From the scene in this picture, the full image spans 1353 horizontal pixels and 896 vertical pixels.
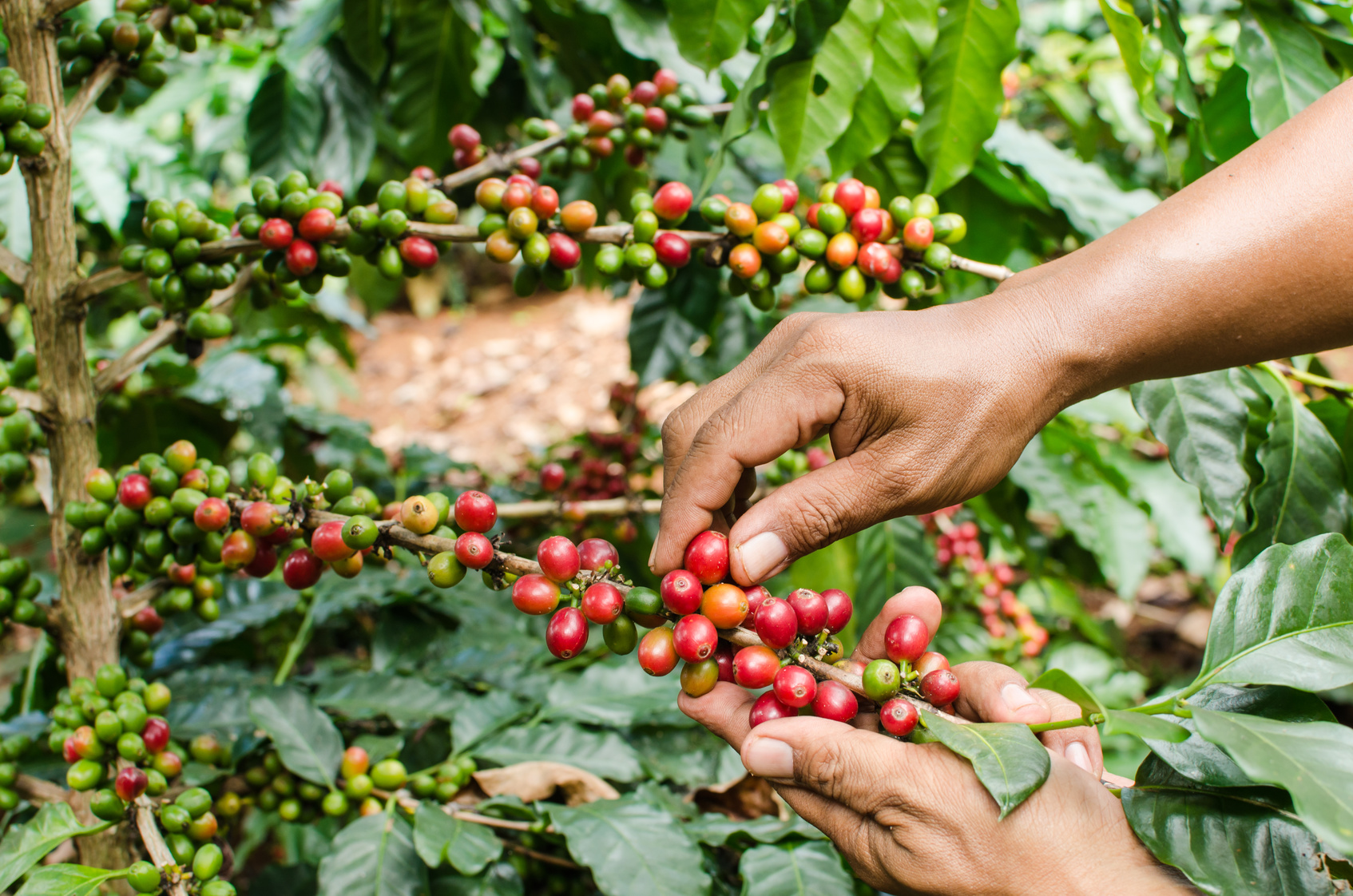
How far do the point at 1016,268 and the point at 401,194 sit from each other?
60.1 inches

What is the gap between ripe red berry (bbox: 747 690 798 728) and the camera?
1.11 m

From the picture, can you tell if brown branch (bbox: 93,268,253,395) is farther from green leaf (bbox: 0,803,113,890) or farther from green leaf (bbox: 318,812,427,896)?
green leaf (bbox: 318,812,427,896)

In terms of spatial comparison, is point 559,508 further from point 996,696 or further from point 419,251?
point 996,696

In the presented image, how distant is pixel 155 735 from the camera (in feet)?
4.51

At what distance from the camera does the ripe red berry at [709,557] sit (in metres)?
1.13

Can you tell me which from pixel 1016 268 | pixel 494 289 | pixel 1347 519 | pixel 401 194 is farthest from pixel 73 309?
pixel 494 289

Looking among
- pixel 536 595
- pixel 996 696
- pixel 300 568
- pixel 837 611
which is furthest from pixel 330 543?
pixel 996 696

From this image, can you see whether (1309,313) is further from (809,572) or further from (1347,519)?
(809,572)

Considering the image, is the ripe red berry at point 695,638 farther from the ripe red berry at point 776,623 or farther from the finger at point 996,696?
the finger at point 996,696

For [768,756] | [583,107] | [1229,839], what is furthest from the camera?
[583,107]

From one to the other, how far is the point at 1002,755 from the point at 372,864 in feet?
3.45

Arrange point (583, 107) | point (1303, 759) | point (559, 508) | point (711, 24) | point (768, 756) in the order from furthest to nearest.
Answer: point (559, 508)
point (583, 107)
point (711, 24)
point (768, 756)
point (1303, 759)

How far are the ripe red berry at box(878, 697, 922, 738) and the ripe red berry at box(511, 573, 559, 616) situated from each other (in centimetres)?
47

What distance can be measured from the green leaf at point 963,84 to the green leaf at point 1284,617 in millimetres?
935
